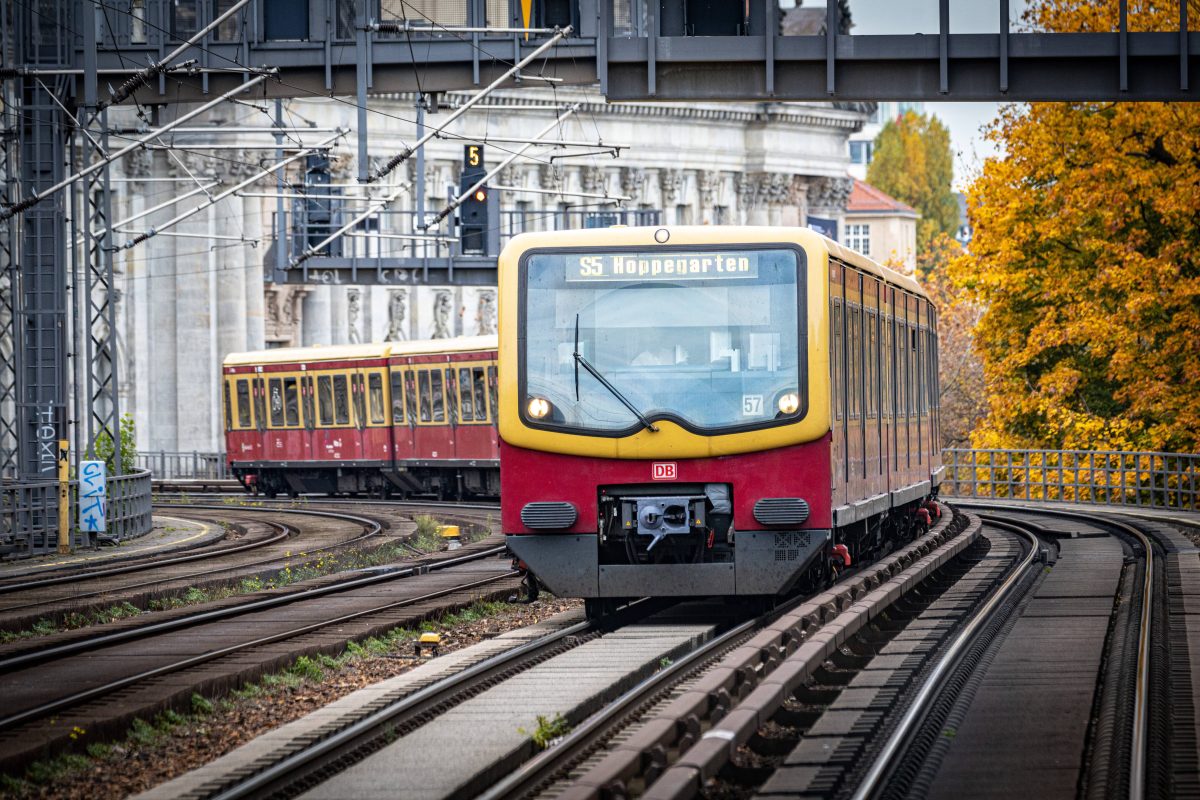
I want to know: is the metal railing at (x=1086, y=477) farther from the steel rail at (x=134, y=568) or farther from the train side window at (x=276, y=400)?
the train side window at (x=276, y=400)

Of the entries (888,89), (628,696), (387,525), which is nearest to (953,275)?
(387,525)

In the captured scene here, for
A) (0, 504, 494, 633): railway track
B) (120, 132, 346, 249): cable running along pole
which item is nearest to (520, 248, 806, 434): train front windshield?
(0, 504, 494, 633): railway track

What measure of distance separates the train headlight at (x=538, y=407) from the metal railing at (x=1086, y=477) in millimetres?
22045

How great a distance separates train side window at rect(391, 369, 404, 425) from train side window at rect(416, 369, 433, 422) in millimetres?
745

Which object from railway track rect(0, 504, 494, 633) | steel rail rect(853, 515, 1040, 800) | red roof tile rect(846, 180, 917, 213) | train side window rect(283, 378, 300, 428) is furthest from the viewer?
red roof tile rect(846, 180, 917, 213)

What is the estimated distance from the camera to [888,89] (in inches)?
977

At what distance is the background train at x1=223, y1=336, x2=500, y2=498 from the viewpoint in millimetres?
44781

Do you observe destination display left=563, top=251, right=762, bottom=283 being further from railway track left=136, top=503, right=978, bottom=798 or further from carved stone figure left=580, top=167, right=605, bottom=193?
carved stone figure left=580, top=167, right=605, bottom=193

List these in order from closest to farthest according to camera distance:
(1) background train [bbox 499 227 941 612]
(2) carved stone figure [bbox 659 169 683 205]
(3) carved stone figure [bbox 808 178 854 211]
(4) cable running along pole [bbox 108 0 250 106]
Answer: (1) background train [bbox 499 227 941 612], (4) cable running along pole [bbox 108 0 250 106], (2) carved stone figure [bbox 659 169 683 205], (3) carved stone figure [bbox 808 178 854 211]

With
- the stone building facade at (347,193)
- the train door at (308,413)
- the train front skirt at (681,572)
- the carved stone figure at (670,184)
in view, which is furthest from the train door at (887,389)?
the carved stone figure at (670,184)

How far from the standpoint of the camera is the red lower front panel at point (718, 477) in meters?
16.7

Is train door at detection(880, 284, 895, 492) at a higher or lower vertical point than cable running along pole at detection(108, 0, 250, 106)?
lower

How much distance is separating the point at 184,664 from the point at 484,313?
70.7m

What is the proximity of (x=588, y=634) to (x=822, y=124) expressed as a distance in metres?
82.0
